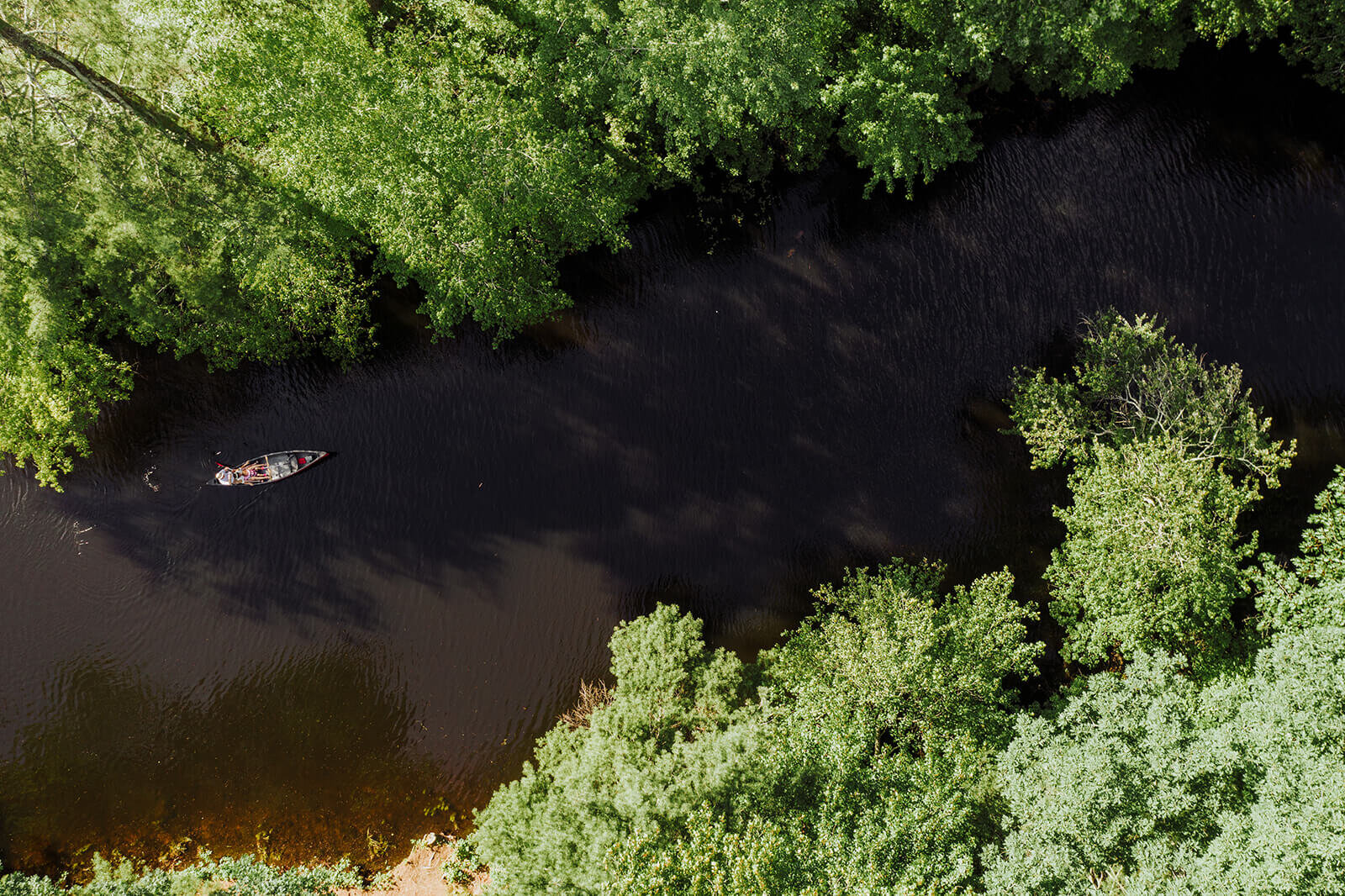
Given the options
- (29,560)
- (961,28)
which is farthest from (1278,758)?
(29,560)

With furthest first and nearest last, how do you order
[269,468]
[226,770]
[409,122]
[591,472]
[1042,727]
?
1. [226,770]
2. [269,468]
3. [591,472]
4. [409,122]
5. [1042,727]

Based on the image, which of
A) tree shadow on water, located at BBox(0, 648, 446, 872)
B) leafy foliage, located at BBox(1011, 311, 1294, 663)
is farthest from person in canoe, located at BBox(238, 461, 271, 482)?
leafy foliage, located at BBox(1011, 311, 1294, 663)

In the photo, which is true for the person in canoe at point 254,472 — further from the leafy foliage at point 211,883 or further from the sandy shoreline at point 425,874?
the sandy shoreline at point 425,874

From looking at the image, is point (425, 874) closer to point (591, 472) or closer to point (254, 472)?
point (591, 472)

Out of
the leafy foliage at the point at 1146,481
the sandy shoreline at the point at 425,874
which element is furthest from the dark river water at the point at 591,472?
the leafy foliage at the point at 1146,481

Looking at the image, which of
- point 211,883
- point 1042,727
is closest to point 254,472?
point 211,883

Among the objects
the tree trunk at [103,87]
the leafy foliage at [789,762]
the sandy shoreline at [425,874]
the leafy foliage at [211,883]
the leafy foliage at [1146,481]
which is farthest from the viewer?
the sandy shoreline at [425,874]
